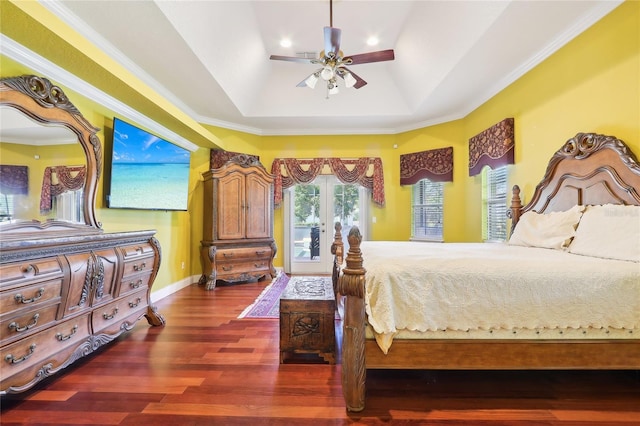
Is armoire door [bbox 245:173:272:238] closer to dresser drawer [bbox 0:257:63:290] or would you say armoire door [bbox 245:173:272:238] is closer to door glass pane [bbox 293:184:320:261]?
door glass pane [bbox 293:184:320:261]

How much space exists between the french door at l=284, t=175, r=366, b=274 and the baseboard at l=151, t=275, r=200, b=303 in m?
1.65

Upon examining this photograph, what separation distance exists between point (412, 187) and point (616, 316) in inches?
154

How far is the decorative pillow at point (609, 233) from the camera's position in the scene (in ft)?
5.83

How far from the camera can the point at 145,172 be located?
3.40 m

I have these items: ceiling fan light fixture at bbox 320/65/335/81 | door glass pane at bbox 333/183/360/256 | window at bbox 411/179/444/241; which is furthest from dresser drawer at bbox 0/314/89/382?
window at bbox 411/179/444/241

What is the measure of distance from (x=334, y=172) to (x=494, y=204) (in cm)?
260

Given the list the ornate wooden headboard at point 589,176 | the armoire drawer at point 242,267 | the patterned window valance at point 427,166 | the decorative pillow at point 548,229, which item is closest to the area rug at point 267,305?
the armoire drawer at point 242,267

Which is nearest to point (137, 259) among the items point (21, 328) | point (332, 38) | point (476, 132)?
point (21, 328)

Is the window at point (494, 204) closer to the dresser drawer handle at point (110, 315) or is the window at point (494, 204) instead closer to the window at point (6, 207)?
the dresser drawer handle at point (110, 315)

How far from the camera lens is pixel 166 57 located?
308 centimetres

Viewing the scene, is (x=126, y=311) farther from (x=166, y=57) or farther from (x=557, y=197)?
(x=557, y=197)

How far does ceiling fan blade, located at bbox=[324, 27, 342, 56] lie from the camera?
2.57 meters

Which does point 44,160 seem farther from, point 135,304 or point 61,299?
point 135,304

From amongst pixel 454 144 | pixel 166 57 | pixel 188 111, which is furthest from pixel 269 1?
pixel 454 144
